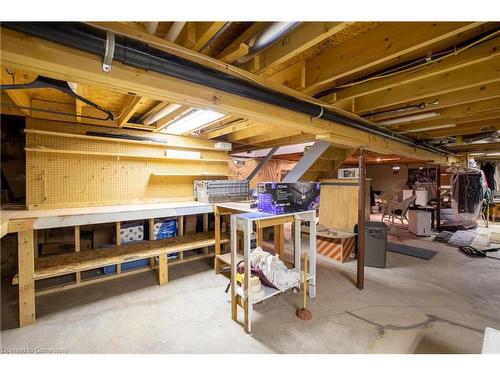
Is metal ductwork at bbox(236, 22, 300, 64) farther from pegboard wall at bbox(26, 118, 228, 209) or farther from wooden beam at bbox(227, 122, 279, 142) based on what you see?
pegboard wall at bbox(26, 118, 228, 209)

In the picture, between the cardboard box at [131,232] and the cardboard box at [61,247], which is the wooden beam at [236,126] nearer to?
the cardboard box at [131,232]

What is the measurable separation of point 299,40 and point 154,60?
2.66 ft

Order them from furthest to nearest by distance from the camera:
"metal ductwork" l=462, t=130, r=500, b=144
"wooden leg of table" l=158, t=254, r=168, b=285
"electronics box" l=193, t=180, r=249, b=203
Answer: "metal ductwork" l=462, t=130, r=500, b=144 → "electronics box" l=193, t=180, r=249, b=203 → "wooden leg of table" l=158, t=254, r=168, b=285

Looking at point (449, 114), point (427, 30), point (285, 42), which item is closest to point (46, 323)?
point (285, 42)

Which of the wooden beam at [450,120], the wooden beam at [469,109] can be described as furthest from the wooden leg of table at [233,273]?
the wooden beam at [450,120]

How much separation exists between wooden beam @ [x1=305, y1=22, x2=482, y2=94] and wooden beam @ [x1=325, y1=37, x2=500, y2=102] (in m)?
0.21

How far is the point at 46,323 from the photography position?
2.10m

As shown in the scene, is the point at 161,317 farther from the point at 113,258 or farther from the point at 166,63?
the point at 166,63

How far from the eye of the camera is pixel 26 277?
2107 mm

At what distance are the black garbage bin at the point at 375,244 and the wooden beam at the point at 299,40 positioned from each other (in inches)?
121

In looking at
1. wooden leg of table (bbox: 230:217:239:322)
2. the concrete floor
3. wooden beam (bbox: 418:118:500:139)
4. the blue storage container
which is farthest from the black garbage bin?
the blue storage container

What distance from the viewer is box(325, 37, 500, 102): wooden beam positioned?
141 cm

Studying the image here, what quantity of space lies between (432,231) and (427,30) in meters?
6.43

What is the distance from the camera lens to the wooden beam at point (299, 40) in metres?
1.12
